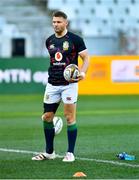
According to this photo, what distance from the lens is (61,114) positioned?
1909 cm

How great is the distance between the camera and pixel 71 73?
31.4 ft

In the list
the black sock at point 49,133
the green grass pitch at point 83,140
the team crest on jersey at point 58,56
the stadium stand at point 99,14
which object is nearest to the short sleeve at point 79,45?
the team crest on jersey at point 58,56

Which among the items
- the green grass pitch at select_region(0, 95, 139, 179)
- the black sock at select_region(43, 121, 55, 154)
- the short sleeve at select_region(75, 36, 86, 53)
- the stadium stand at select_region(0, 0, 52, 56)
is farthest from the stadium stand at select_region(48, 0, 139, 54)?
the short sleeve at select_region(75, 36, 86, 53)

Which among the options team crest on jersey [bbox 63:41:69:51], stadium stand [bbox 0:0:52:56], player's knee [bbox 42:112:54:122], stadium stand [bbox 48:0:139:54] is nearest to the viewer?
team crest on jersey [bbox 63:41:69:51]

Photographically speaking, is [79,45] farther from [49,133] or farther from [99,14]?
[99,14]

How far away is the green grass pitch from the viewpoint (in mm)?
8750

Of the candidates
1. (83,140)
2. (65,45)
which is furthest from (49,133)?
(83,140)

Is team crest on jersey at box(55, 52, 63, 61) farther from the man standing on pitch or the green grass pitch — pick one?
the green grass pitch

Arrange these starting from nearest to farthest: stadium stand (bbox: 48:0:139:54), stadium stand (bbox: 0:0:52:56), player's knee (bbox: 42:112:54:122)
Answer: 1. player's knee (bbox: 42:112:54:122)
2. stadium stand (bbox: 0:0:52:56)
3. stadium stand (bbox: 48:0:139:54)

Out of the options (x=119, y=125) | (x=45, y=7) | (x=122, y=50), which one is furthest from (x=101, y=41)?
(x=119, y=125)

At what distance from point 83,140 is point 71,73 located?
Result: 3499 millimetres

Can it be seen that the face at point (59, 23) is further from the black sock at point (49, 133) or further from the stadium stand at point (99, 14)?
the stadium stand at point (99, 14)

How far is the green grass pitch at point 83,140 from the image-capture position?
8.75 meters

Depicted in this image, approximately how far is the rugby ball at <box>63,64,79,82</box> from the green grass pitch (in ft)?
3.89
